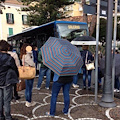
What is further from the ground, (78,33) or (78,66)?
(78,33)

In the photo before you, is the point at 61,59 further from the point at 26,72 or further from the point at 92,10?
the point at 92,10

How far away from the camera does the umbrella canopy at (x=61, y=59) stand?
3.48 metres

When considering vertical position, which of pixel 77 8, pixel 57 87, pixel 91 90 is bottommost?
pixel 91 90

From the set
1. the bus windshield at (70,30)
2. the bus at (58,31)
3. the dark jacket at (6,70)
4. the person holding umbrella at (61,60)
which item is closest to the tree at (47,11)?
the bus at (58,31)

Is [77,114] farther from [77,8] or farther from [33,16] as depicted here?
[77,8]

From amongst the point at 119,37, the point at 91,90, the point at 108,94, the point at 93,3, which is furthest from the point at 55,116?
the point at 119,37

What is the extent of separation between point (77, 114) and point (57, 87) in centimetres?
96

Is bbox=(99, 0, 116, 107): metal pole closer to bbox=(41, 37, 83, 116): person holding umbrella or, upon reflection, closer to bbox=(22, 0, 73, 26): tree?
bbox=(41, 37, 83, 116): person holding umbrella

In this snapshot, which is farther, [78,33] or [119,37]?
[119,37]

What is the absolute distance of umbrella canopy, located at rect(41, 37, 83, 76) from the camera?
3.48m

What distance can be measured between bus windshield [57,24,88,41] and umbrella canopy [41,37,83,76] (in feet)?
18.5

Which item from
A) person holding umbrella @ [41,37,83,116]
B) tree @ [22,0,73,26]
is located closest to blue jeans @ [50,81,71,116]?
person holding umbrella @ [41,37,83,116]

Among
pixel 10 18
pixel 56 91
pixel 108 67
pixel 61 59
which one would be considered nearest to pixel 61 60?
pixel 61 59

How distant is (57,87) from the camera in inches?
148
